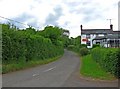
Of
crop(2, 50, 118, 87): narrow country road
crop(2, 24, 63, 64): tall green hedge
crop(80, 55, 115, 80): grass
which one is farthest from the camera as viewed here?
crop(2, 24, 63, 64): tall green hedge

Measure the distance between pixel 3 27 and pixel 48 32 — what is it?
124 feet

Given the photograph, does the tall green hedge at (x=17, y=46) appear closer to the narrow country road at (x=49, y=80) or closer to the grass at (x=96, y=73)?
the narrow country road at (x=49, y=80)

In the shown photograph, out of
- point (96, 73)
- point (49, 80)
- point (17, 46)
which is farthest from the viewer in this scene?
point (17, 46)

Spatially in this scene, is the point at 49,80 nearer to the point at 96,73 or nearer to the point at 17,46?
the point at 96,73

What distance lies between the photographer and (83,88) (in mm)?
12820

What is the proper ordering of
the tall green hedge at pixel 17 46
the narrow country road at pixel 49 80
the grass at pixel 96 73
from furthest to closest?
the tall green hedge at pixel 17 46
the grass at pixel 96 73
the narrow country road at pixel 49 80

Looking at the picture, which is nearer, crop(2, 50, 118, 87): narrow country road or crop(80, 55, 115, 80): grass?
crop(2, 50, 118, 87): narrow country road

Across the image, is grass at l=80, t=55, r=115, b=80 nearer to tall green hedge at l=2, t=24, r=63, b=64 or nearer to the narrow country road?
the narrow country road

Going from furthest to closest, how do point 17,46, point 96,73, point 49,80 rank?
point 17,46
point 96,73
point 49,80

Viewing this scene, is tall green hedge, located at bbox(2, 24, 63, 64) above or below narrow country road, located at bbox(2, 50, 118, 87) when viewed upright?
above

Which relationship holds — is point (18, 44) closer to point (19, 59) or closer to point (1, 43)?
point (19, 59)

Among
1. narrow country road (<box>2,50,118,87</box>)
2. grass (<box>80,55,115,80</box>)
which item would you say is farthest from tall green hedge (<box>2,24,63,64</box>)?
grass (<box>80,55,115,80</box>)

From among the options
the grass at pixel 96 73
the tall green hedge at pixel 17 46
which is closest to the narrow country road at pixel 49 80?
the grass at pixel 96 73

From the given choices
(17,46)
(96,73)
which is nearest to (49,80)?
(96,73)
